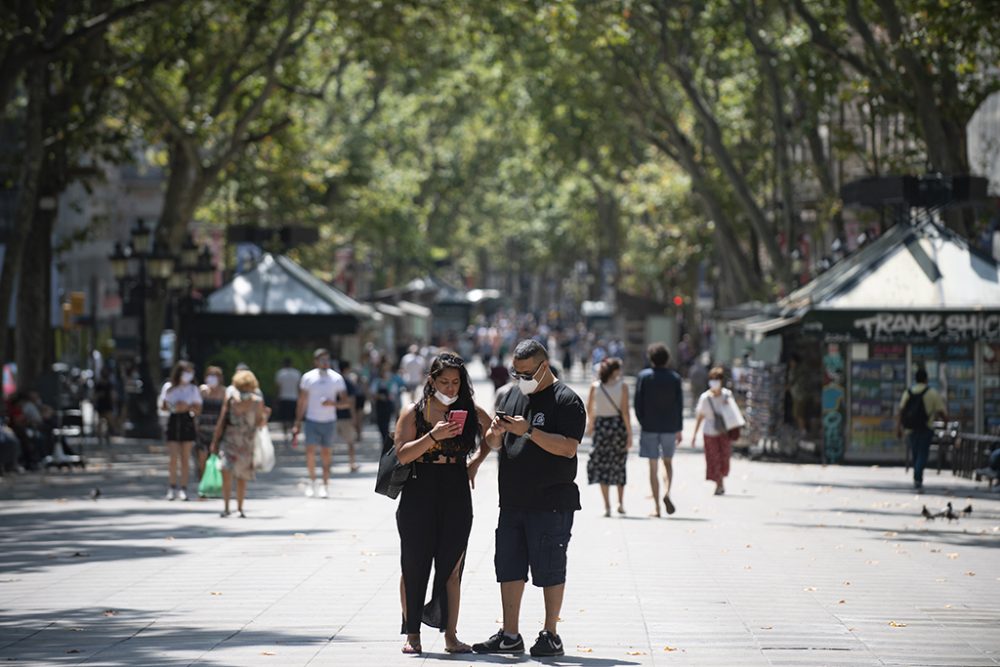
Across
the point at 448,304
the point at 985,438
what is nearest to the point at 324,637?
the point at 985,438

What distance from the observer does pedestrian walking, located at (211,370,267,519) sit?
18500 mm

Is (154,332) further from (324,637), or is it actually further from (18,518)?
(324,637)

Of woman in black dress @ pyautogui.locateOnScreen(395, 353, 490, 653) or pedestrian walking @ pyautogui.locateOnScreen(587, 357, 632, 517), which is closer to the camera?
woman in black dress @ pyautogui.locateOnScreen(395, 353, 490, 653)

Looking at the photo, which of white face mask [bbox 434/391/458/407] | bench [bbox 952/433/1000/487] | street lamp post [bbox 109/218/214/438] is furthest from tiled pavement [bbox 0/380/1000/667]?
street lamp post [bbox 109/218/214/438]

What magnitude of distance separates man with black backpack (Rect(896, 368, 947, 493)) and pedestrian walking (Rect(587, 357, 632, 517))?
17.4 feet

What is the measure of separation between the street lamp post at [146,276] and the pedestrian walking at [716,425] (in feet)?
48.4

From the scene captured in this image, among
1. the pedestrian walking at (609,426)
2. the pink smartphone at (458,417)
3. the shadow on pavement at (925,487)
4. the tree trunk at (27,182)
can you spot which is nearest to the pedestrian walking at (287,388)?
the tree trunk at (27,182)

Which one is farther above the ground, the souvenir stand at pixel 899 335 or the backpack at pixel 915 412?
the souvenir stand at pixel 899 335

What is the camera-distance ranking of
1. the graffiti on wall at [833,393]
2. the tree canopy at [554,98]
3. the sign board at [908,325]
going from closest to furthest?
1. the tree canopy at [554,98]
2. the sign board at [908,325]
3. the graffiti on wall at [833,393]

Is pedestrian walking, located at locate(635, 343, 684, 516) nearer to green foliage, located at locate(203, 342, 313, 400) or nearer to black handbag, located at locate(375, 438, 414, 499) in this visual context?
Answer: black handbag, located at locate(375, 438, 414, 499)

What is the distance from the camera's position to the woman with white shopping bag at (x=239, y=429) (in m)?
18.5

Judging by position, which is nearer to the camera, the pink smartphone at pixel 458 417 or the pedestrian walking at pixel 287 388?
the pink smartphone at pixel 458 417

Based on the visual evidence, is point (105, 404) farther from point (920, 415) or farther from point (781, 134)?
point (920, 415)

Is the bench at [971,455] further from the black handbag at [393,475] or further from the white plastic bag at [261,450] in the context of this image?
the black handbag at [393,475]
